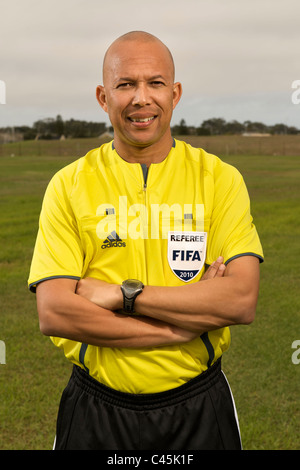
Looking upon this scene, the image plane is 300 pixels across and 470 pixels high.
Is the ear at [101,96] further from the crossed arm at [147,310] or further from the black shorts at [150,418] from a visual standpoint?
the black shorts at [150,418]

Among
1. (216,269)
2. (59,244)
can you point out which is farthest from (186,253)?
(59,244)

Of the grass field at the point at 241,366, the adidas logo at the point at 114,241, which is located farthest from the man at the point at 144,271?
the grass field at the point at 241,366

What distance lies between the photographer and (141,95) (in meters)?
2.39

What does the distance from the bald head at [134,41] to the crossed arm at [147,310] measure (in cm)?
94

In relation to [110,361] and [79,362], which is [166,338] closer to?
[110,361]

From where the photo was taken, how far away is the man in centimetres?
246

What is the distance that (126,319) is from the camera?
2.49 metres

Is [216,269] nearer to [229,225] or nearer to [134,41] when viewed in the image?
[229,225]

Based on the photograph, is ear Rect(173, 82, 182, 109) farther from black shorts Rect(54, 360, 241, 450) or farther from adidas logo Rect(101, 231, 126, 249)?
black shorts Rect(54, 360, 241, 450)

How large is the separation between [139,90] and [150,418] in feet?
4.70

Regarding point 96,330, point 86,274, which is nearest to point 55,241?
point 86,274

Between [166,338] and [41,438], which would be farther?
[41,438]

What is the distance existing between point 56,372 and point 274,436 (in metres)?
2.31

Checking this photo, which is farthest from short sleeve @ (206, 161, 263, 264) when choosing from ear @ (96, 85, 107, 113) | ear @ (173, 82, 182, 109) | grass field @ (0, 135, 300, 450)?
grass field @ (0, 135, 300, 450)
